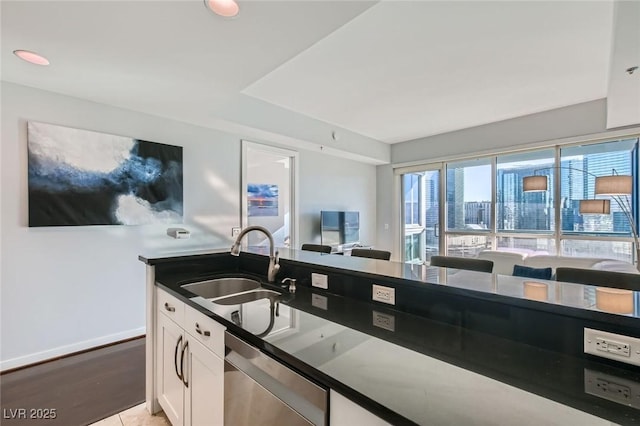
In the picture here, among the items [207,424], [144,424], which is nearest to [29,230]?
[144,424]

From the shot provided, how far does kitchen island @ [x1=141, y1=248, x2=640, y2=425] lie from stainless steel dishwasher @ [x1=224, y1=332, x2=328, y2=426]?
38 mm

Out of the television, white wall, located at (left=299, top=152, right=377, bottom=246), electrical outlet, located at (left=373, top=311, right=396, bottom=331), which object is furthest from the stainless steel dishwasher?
the television

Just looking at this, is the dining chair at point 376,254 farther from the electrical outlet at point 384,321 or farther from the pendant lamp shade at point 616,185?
the pendant lamp shade at point 616,185

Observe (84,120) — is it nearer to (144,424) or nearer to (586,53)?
(144,424)

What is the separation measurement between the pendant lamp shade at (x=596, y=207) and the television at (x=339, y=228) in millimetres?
3110

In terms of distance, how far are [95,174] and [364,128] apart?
3.73 meters

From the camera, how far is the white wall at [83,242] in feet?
8.24

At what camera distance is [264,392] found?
1.03 meters

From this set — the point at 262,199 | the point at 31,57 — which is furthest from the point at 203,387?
the point at 262,199

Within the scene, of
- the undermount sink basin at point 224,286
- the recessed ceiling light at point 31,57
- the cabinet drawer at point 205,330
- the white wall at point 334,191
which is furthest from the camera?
the white wall at point 334,191

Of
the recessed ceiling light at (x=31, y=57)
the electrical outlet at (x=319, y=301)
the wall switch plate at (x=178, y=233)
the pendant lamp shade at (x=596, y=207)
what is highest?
the recessed ceiling light at (x=31, y=57)

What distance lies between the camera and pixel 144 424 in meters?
1.85

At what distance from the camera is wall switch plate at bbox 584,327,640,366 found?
795 mm

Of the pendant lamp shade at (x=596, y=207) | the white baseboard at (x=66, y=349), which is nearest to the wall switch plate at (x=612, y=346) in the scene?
the pendant lamp shade at (x=596, y=207)
